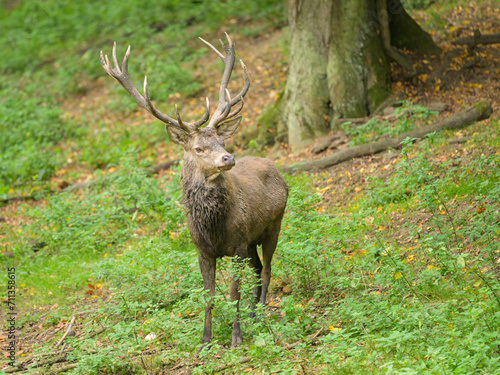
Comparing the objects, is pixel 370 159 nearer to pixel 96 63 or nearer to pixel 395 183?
pixel 395 183

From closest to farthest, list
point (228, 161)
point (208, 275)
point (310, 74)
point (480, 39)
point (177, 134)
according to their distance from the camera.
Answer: point (228, 161) → point (208, 275) → point (177, 134) → point (310, 74) → point (480, 39)

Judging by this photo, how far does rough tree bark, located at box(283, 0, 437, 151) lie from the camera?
11.9m

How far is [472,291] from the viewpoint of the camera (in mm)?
5918

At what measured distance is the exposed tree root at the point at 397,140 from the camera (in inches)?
411

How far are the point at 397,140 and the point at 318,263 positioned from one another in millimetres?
4337

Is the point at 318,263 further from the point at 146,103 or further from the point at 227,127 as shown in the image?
the point at 146,103

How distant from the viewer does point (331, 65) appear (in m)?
12.0

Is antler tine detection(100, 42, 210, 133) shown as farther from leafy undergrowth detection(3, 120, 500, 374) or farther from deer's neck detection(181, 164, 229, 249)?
leafy undergrowth detection(3, 120, 500, 374)

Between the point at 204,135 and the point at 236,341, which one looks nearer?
the point at 236,341

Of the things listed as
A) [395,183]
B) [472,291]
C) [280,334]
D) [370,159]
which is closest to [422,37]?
[370,159]

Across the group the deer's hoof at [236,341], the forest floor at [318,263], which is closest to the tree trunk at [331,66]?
the forest floor at [318,263]

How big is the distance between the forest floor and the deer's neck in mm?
631

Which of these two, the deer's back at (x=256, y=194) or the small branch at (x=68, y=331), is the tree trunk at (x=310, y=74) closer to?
the deer's back at (x=256, y=194)

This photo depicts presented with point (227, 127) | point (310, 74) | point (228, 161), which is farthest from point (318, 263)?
point (310, 74)
